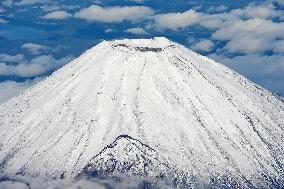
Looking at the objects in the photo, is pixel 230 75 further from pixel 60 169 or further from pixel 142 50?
pixel 60 169

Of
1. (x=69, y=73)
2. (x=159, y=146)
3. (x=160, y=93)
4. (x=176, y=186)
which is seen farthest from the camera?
(x=69, y=73)

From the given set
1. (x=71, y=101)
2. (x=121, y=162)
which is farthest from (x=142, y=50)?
(x=121, y=162)

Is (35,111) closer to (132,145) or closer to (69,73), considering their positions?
(69,73)

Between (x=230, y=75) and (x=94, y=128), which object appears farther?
(x=230, y=75)

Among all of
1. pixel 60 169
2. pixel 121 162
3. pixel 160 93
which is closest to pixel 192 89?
pixel 160 93

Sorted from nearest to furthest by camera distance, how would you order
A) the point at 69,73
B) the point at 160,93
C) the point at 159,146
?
the point at 159,146 < the point at 160,93 < the point at 69,73

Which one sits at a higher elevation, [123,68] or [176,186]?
[123,68]
